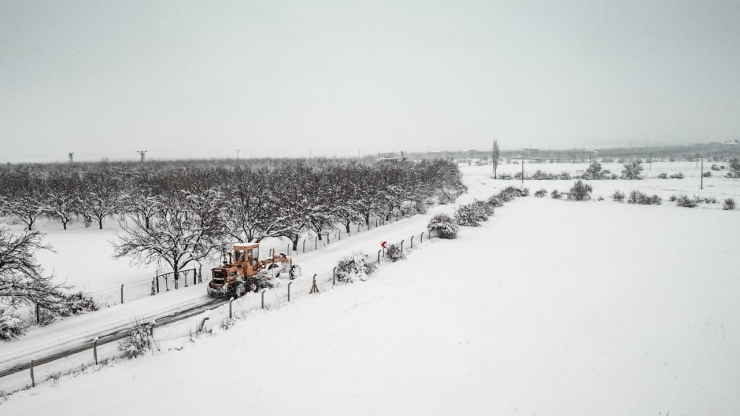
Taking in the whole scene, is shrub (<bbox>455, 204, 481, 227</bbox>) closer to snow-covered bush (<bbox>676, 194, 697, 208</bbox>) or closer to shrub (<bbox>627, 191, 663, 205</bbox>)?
shrub (<bbox>627, 191, 663, 205</bbox>)

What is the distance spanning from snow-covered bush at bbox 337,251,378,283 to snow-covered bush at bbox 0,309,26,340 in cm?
1304

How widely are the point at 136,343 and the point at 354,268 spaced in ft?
36.4

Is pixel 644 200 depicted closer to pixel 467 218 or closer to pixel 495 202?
pixel 495 202

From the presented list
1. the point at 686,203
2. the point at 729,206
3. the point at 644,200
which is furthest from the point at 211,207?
the point at 729,206

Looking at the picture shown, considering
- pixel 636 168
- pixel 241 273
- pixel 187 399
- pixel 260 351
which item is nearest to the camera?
pixel 187 399

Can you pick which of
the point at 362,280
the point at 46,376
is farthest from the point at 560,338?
the point at 46,376

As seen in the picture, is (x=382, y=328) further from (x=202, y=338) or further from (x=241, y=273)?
(x=241, y=273)

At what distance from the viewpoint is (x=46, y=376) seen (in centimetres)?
977

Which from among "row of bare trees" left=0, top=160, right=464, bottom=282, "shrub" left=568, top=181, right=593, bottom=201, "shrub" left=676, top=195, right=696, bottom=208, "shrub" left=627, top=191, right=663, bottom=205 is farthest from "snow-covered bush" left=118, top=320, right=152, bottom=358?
"shrub" left=568, top=181, right=593, bottom=201

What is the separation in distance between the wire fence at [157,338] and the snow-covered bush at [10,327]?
92.3 inches

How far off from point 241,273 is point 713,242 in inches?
1491

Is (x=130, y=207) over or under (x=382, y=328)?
over

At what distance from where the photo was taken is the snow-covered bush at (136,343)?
10422 mm

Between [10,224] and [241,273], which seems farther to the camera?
[10,224]
